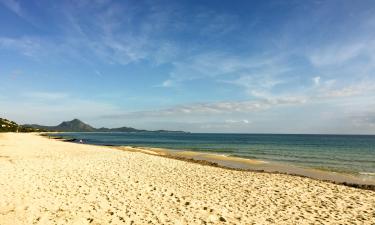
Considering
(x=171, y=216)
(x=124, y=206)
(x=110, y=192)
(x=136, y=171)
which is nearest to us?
(x=171, y=216)

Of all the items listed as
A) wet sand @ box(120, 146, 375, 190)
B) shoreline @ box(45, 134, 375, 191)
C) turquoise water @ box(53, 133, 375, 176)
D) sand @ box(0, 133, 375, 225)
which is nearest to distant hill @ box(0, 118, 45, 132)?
turquoise water @ box(53, 133, 375, 176)

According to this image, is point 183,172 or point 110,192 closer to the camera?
point 110,192

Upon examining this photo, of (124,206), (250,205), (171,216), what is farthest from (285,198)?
(124,206)

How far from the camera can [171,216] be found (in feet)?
32.7

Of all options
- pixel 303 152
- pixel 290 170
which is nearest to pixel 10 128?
pixel 303 152

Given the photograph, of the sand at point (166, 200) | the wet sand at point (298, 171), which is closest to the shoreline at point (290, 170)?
the wet sand at point (298, 171)

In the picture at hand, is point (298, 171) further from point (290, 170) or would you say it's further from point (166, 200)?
point (166, 200)

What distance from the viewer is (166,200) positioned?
11898 mm

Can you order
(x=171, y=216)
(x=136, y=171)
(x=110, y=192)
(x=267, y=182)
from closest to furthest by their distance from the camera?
(x=171, y=216) < (x=110, y=192) < (x=267, y=182) < (x=136, y=171)

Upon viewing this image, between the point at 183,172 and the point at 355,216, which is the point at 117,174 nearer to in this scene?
the point at 183,172

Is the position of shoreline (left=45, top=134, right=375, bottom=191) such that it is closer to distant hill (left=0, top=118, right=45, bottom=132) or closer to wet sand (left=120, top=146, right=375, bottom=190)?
wet sand (left=120, top=146, right=375, bottom=190)

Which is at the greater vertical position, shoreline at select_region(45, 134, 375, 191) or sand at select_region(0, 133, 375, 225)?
sand at select_region(0, 133, 375, 225)

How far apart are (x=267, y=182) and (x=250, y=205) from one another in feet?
18.1

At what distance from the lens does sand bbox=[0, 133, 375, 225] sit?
9727mm
